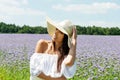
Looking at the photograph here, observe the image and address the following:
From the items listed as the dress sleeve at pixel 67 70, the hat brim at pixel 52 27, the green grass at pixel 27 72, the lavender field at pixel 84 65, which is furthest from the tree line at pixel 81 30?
the dress sleeve at pixel 67 70

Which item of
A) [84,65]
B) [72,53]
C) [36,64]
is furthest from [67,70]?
[84,65]

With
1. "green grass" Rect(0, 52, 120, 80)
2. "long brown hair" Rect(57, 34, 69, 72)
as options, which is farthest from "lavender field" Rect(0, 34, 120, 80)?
"long brown hair" Rect(57, 34, 69, 72)

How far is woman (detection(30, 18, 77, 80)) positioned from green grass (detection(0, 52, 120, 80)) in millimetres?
2162

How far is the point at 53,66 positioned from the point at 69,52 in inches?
6.6

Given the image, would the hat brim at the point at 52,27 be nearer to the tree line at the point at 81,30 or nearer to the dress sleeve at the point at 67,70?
the dress sleeve at the point at 67,70

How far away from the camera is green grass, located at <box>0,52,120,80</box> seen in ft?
19.5

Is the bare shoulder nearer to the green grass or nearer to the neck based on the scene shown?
the neck

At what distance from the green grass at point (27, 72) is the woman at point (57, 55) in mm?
2162

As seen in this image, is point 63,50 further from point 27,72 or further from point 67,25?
point 27,72

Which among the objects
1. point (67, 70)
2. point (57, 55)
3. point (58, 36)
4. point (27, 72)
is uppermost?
point (58, 36)

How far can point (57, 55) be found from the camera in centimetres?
333

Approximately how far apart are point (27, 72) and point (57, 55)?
3.30 m

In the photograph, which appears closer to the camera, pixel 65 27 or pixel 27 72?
pixel 65 27

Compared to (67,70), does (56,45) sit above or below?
above
